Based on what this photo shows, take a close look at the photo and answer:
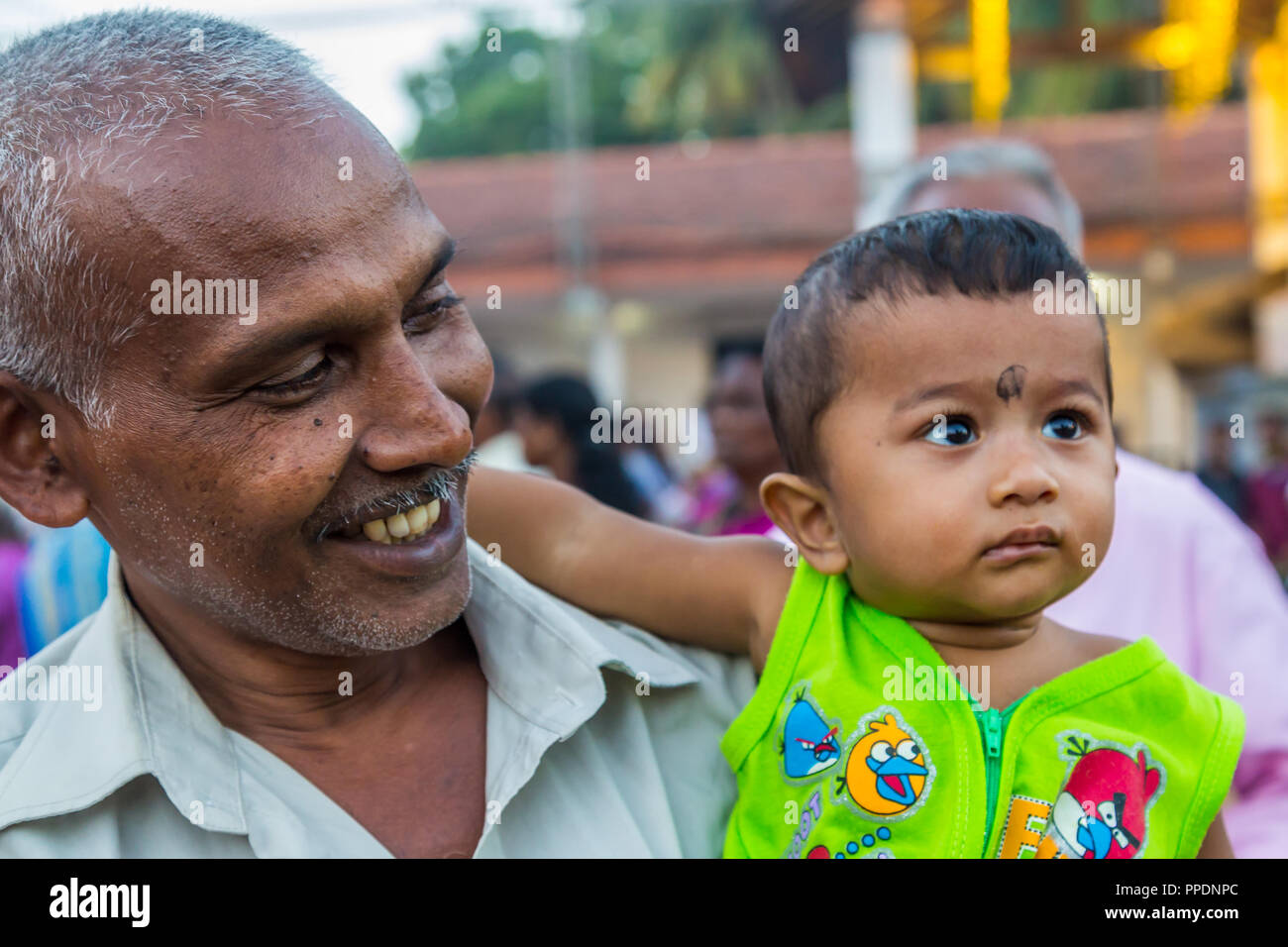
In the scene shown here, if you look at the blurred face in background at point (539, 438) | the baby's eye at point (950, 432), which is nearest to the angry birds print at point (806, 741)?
the baby's eye at point (950, 432)

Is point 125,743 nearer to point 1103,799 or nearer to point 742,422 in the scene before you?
point 1103,799

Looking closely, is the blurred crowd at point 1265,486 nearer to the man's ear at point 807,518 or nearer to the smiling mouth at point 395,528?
the man's ear at point 807,518

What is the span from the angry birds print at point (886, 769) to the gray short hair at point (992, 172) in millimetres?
1476

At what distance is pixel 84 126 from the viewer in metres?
1.67

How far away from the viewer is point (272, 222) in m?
1.63

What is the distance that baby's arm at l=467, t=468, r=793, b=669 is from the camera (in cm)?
197

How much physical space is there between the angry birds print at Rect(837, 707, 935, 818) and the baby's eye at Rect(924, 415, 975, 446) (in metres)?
0.40

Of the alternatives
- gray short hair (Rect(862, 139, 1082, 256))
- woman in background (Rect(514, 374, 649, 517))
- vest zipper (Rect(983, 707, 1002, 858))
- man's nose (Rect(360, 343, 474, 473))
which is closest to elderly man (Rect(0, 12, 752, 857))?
man's nose (Rect(360, 343, 474, 473))

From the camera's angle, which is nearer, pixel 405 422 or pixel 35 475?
pixel 405 422

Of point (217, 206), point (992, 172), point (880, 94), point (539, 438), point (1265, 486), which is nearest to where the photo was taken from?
point (217, 206)

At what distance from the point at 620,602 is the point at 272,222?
810 mm

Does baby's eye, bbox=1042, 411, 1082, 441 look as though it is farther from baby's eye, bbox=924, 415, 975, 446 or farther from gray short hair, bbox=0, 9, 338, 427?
gray short hair, bbox=0, 9, 338, 427

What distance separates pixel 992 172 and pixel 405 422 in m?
1.79

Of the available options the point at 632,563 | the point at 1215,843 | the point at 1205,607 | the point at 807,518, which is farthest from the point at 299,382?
the point at 1205,607
